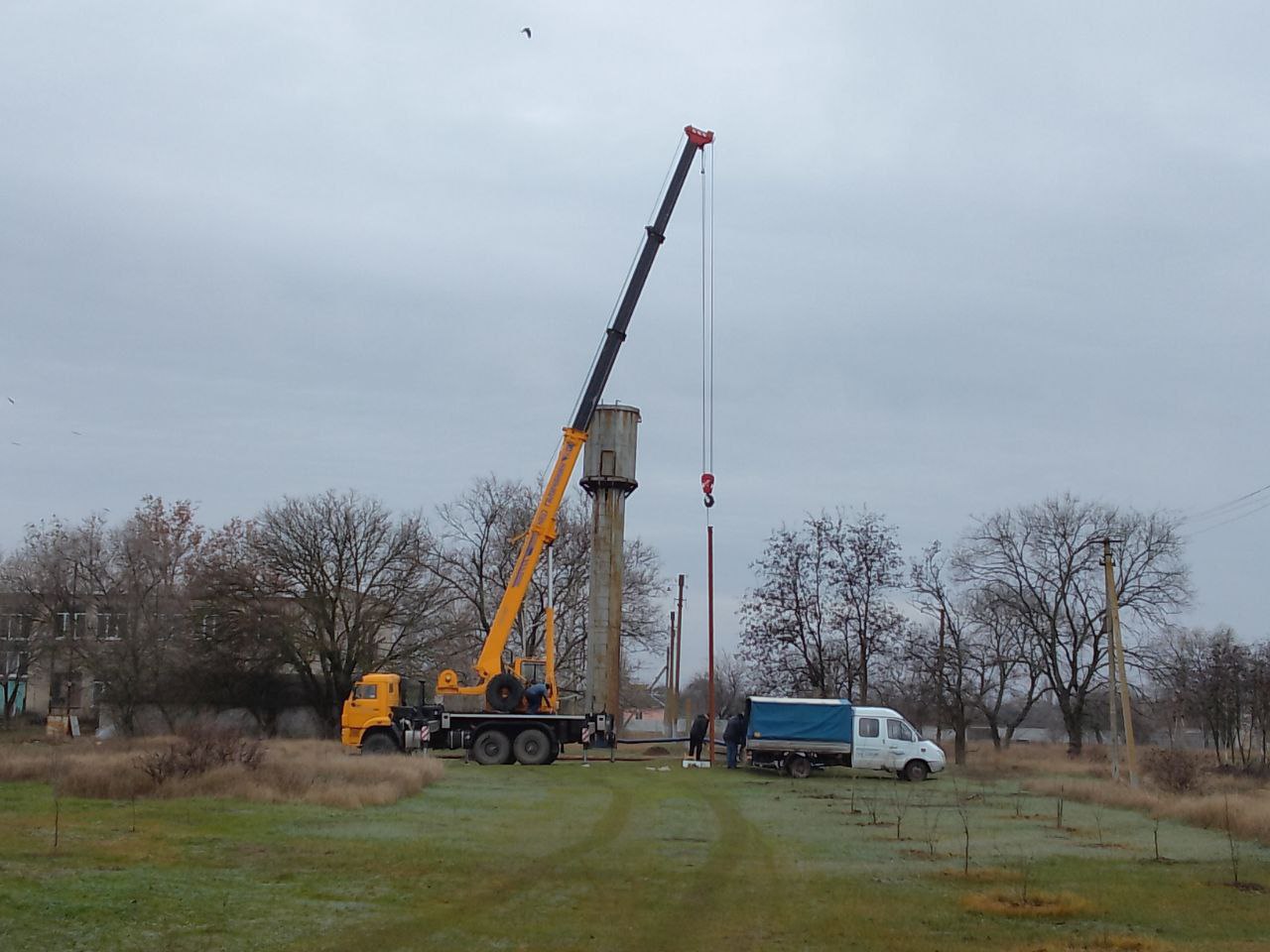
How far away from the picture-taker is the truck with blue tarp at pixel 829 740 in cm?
3416

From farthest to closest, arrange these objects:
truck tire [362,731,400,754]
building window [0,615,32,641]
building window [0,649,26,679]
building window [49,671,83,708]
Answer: building window [0,649,26,679], building window [0,615,32,641], building window [49,671,83,708], truck tire [362,731,400,754]

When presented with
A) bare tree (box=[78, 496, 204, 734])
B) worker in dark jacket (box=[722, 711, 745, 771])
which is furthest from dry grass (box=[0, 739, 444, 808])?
bare tree (box=[78, 496, 204, 734])

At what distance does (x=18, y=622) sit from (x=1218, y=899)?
198 feet

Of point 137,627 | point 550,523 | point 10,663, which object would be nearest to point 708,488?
point 550,523

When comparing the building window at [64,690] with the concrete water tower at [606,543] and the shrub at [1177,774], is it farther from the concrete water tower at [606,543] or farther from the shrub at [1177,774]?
the shrub at [1177,774]

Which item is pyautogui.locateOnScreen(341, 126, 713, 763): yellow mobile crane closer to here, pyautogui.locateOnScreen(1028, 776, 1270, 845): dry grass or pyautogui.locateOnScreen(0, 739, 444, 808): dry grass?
pyautogui.locateOnScreen(0, 739, 444, 808): dry grass

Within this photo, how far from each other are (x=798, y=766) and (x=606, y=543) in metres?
14.4

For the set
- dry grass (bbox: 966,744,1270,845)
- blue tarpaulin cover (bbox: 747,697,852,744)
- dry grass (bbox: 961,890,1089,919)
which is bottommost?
dry grass (bbox: 966,744,1270,845)

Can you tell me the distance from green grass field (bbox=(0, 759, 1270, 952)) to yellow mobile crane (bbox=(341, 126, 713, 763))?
47.3 feet

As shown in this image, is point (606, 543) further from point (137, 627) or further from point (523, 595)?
point (137, 627)

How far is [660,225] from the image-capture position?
40.1 metres

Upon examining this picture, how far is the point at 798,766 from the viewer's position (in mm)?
34219

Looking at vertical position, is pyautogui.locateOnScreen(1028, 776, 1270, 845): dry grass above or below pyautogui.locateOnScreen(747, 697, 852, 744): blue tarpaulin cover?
below

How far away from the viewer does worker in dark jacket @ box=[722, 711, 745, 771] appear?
36875 millimetres
